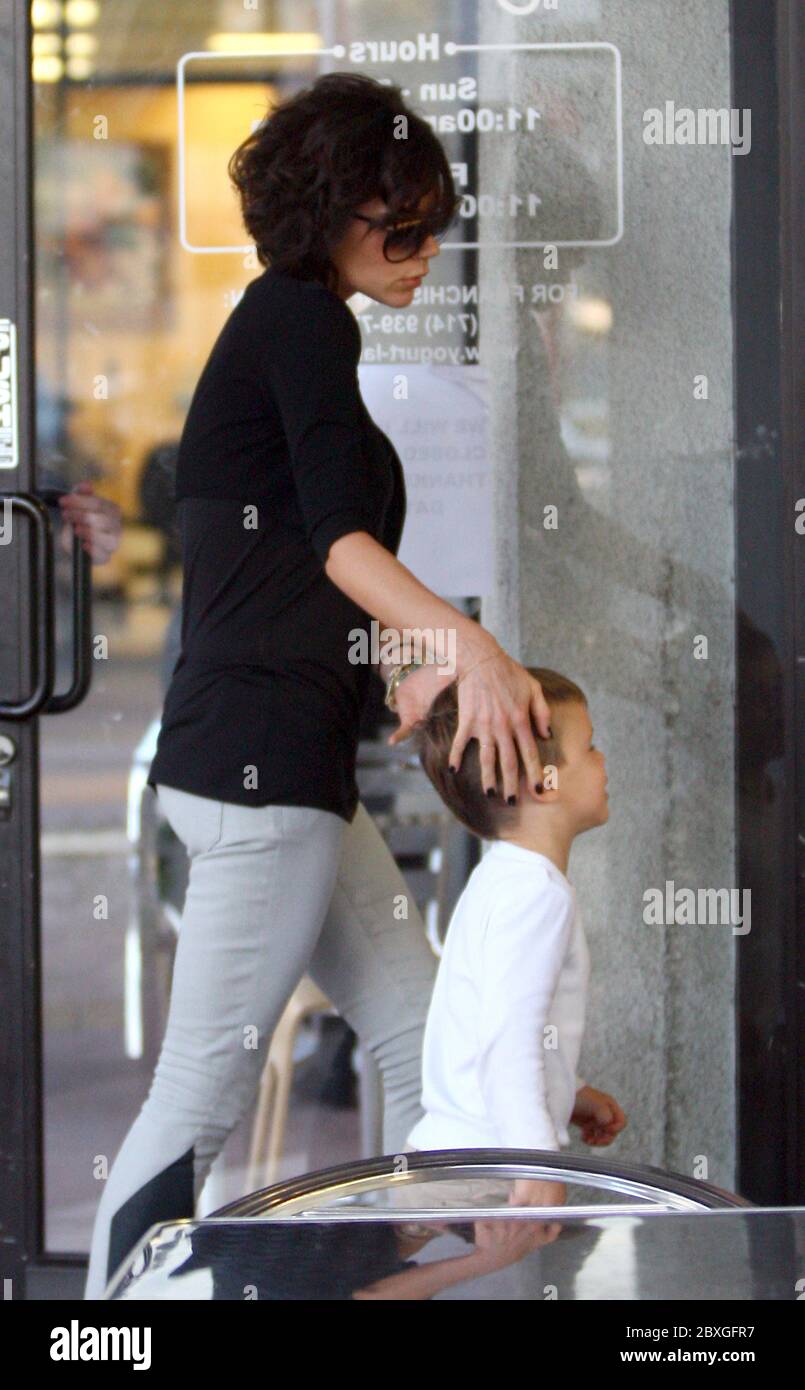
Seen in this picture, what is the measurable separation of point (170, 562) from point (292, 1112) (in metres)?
0.88

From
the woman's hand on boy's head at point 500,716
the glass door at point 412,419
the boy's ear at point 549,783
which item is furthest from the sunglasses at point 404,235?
the boy's ear at point 549,783

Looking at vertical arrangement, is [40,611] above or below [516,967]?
above

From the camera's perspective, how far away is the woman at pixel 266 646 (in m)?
1.84

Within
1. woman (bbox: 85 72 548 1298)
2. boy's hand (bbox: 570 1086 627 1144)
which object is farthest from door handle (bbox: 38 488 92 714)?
boy's hand (bbox: 570 1086 627 1144)

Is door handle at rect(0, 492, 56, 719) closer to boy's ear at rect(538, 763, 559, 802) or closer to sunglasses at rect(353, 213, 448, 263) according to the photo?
sunglasses at rect(353, 213, 448, 263)

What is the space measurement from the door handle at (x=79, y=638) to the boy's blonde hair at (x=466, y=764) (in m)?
0.71

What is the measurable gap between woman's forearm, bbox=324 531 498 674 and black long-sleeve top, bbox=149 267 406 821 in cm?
9

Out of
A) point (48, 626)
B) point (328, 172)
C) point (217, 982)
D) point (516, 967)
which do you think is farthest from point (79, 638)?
point (516, 967)

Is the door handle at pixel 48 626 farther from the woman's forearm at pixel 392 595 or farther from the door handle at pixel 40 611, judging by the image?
the woman's forearm at pixel 392 595

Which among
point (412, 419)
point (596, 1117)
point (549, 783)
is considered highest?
point (412, 419)

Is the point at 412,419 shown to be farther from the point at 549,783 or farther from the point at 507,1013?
the point at 507,1013

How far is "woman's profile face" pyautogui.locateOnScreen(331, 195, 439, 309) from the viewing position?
1922 millimetres

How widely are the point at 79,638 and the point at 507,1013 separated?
1.00 metres

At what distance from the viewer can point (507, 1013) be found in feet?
5.54
